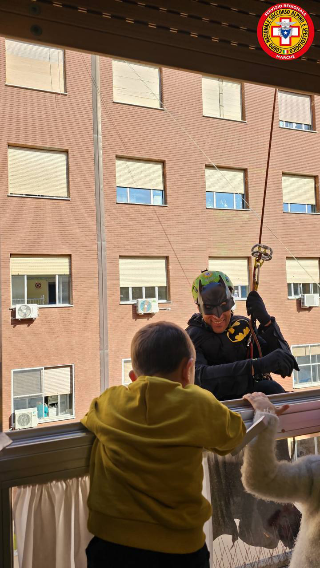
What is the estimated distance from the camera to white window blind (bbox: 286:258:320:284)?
33.8 ft

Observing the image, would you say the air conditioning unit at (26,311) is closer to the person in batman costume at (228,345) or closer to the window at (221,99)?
the window at (221,99)

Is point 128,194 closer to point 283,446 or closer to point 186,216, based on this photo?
point 186,216

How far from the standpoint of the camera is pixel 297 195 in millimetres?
10008

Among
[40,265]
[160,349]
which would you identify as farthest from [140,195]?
[160,349]

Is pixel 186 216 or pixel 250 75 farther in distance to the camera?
pixel 186 216

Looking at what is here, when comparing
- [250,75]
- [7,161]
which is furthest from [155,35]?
[7,161]

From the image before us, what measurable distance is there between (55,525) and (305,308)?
979 cm

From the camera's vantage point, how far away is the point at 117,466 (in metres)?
0.79

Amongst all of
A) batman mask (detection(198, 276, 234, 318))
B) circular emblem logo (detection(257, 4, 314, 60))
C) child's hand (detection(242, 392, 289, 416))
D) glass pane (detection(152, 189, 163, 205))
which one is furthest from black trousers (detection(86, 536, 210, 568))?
glass pane (detection(152, 189, 163, 205))

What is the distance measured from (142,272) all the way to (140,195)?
1693mm

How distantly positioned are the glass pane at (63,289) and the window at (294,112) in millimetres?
5281

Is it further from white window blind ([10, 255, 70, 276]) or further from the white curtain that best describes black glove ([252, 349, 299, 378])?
white window blind ([10, 255, 70, 276])

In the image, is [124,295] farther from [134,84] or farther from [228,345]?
[228,345]

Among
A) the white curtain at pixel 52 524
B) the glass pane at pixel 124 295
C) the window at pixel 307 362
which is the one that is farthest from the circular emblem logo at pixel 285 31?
the window at pixel 307 362
